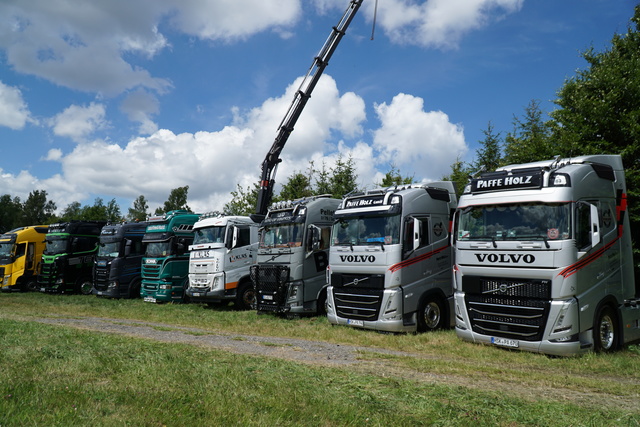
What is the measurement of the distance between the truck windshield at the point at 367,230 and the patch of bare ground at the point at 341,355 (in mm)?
2767

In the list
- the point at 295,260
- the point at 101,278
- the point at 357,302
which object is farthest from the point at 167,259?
the point at 357,302

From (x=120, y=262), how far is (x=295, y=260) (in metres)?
11.4

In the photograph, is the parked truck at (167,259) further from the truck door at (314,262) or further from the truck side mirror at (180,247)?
the truck door at (314,262)

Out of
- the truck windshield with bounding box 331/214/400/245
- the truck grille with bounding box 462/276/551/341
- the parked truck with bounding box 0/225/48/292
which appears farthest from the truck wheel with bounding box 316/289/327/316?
the parked truck with bounding box 0/225/48/292

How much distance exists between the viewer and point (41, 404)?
4809 millimetres

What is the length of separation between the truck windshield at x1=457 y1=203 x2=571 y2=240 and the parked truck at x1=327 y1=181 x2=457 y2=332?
5.16ft

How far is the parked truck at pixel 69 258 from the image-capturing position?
2497cm

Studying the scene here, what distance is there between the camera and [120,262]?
2258 centimetres

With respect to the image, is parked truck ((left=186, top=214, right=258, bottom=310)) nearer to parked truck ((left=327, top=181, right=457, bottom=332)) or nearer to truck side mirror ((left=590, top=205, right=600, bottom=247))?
parked truck ((left=327, top=181, right=457, bottom=332))

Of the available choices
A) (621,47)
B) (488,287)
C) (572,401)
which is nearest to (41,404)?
(572,401)

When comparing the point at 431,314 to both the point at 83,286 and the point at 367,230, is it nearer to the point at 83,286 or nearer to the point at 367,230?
the point at 367,230

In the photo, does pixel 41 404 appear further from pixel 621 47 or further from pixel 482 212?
pixel 621 47

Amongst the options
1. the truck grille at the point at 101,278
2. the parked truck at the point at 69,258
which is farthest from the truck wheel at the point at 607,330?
the parked truck at the point at 69,258

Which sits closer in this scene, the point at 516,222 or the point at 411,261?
the point at 516,222
